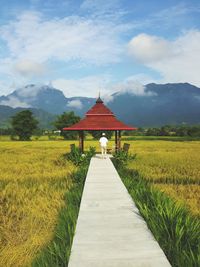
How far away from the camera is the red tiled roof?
61.8 ft

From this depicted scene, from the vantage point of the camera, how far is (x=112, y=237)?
15.4 ft

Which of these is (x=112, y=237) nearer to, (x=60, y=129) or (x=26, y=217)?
(x=26, y=217)

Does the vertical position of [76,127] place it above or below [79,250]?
above

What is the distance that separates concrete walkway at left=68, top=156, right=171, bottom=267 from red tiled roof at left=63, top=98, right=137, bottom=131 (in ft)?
38.2

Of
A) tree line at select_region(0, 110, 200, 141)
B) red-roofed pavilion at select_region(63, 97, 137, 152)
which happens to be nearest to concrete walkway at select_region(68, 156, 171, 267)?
red-roofed pavilion at select_region(63, 97, 137, 152)

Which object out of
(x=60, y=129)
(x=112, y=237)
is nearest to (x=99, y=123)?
(x=112, y=237)

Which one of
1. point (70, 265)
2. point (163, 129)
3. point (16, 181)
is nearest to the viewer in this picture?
point (70, 265)

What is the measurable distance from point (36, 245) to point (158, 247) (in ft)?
5.88

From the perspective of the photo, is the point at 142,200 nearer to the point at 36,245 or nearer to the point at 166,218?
the point at 166,218

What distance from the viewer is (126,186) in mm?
8805

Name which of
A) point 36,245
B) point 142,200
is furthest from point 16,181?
point 36,245

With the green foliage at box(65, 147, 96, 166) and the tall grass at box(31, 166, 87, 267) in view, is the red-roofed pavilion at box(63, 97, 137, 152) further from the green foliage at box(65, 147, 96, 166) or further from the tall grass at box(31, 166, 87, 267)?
the tall grass at box(31, 166, 87, 267)

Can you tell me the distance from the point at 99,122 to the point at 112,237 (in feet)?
48.8

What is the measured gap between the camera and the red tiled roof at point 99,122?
1884cm
